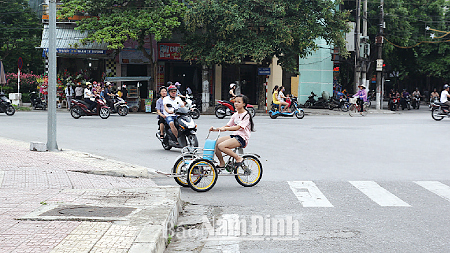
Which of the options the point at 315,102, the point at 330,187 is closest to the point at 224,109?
the point at 315,102

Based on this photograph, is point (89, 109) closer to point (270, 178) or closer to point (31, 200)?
point (270, 178)

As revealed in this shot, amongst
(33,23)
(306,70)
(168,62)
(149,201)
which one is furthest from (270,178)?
(33,23)

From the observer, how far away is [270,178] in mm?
9961

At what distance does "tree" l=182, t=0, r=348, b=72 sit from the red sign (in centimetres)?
379

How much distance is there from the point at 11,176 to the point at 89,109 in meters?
17.1

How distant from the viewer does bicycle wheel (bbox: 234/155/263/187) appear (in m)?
8.97

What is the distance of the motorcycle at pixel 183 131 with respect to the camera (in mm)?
12912

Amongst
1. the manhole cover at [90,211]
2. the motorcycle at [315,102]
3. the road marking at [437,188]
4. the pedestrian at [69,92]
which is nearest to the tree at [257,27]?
the motorcycle at [315,102]

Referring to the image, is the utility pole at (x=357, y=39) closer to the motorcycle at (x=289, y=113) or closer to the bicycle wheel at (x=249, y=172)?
the motorcycle at (x=289, y=113)

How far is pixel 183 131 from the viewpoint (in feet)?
42.8

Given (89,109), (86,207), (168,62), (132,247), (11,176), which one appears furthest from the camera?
(168,62)

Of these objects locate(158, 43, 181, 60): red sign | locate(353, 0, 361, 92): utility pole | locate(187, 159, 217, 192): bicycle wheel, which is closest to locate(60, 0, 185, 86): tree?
locate(158, 43, 181, 60): red sign

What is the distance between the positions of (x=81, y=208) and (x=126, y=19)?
1051 inches

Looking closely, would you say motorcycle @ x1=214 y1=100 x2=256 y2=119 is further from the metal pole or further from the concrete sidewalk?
the concrete sidewalk
